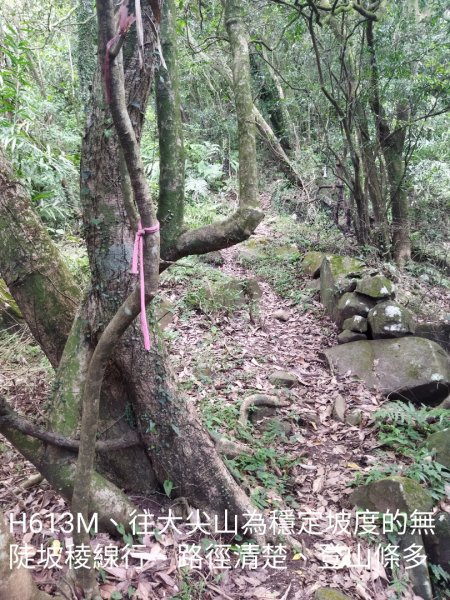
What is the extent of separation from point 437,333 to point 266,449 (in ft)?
9.97

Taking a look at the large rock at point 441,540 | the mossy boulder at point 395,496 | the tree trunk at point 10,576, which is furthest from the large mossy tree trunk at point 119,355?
the large rock at point 441,540

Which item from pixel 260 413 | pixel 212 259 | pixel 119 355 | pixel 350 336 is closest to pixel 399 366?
pixel 350 336

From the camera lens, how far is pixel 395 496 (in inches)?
128

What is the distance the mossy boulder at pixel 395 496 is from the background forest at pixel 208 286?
6.9 inches

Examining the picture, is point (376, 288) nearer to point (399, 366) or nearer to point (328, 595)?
point (399, 366)

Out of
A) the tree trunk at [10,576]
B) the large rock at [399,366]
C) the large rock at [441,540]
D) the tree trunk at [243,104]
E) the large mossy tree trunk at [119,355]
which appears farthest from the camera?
the large rock at [399,366]

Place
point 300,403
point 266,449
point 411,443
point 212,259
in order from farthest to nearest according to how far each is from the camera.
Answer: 1. point 212,259
2. point 300,403
3. point 411,443
4. point 266,449

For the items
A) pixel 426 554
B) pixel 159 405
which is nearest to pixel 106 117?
pixel 159 405

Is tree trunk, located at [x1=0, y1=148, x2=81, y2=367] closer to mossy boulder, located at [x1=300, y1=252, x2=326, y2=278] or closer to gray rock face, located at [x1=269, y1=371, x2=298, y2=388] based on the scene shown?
gray rock face, located at [x1=269, y1=371, x2=298, y2=388]

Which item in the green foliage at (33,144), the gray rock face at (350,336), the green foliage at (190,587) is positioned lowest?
the green foliage at (190,587)

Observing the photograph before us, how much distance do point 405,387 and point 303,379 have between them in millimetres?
1126

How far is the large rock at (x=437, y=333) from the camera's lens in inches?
219

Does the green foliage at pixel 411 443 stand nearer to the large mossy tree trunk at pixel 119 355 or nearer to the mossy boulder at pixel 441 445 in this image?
the mossy boulder at pixel 441 445

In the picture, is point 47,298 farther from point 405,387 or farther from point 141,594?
point 405,387
